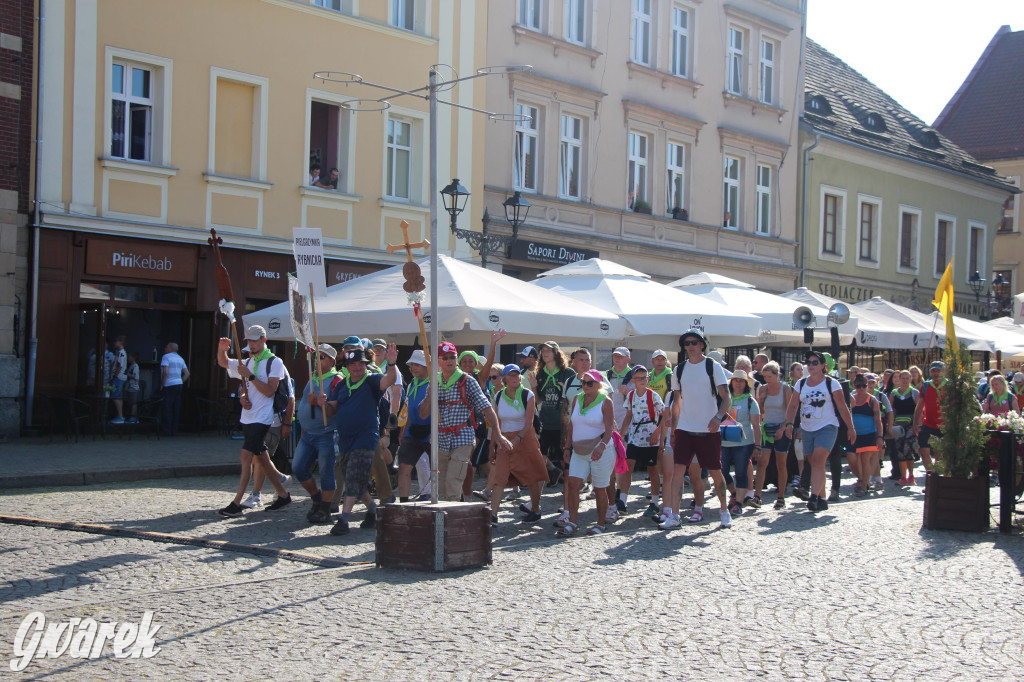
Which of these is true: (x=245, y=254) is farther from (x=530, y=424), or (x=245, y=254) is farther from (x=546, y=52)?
(x=530, y=424)

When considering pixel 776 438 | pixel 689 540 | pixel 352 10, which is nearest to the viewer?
pixel 689 540

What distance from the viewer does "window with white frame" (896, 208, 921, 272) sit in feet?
121

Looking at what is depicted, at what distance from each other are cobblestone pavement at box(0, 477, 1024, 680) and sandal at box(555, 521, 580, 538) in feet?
0.54

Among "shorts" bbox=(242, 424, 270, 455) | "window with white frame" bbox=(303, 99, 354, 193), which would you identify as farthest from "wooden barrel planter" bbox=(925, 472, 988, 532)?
"window with white frame" bbox=(303, 99, 354, 193)

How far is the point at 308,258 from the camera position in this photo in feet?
33.7

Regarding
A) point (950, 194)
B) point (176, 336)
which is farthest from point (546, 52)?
point (950, 194)

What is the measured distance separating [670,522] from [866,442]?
17.5ft

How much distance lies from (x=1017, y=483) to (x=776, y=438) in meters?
2.84

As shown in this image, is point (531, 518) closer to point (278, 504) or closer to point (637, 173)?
point (278, 504)

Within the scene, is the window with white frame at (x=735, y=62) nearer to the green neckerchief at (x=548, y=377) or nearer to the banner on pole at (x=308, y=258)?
the green neckerchief at (x=548, y=377)

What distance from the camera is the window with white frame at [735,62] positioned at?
30.5 meters

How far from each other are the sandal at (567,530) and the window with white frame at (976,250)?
33585mm

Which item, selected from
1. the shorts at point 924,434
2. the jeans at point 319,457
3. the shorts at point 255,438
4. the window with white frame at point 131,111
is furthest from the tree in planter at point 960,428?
the window with white frame at point 131,111

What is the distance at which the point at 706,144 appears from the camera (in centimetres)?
2955
